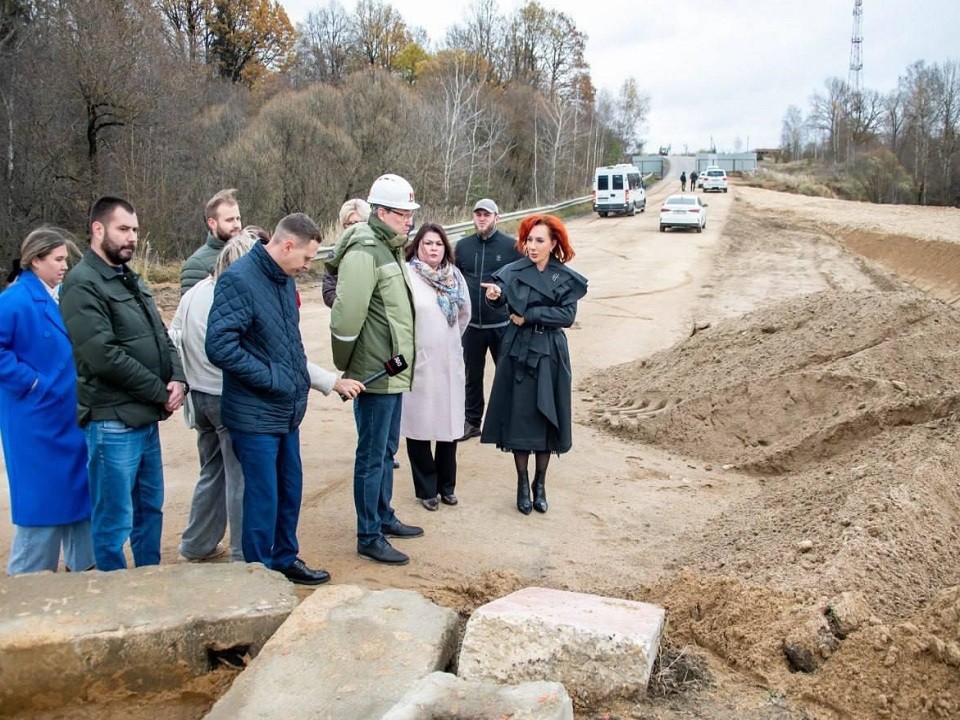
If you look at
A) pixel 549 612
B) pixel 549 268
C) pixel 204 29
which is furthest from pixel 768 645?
pixel 204 29

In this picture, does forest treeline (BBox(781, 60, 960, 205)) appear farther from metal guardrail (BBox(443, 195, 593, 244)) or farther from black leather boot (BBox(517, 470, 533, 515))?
black leather boot (BBox(517, 470, 533, 515))

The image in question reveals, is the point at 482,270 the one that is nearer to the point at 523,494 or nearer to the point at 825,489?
the point at 523,494

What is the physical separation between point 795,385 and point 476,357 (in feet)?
9.67

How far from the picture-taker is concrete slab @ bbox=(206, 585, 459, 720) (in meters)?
3.25

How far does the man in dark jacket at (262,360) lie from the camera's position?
4.16 metres

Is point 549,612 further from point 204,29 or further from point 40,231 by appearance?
point 204,29

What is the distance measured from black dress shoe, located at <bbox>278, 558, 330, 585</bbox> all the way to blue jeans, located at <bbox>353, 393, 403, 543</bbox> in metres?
0.42

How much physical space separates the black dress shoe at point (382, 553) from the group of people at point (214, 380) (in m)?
0.01

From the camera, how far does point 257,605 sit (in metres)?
3.84

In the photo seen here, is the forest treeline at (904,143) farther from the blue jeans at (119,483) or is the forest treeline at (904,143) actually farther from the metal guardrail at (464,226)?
the blue jeans at (119,483)

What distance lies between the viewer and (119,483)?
13.6 feet

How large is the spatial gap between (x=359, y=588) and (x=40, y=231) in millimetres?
2408

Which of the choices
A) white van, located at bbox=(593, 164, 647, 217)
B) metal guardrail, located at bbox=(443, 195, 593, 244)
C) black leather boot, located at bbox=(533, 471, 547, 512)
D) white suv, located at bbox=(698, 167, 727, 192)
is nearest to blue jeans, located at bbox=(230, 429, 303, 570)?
black leather boot, located at bbox=(533, 471, 547, 512)

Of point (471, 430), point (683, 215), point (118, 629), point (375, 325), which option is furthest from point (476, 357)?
point (683, 215)
